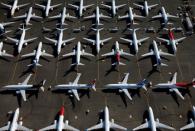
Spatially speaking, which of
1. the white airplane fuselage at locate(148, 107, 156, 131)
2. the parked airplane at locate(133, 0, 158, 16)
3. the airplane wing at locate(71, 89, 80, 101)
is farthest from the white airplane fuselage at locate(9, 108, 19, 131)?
the parked airplane at locate(133, 0, 158, 16)

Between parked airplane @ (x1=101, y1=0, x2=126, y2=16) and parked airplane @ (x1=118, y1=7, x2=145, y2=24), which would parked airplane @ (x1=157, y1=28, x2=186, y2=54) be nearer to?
parked airplane @ (x1=118, y1=7, x2=145, y2=24)

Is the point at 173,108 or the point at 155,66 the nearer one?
the point at 173,108

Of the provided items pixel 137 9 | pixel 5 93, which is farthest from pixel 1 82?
pixel 137 9

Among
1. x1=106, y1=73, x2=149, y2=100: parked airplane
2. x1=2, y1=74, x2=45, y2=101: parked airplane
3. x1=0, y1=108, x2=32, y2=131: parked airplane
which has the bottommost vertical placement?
x1=0, y1=108, x2=32, y2=131: parked airplane

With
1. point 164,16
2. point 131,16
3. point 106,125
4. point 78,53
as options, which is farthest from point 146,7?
point 106,125

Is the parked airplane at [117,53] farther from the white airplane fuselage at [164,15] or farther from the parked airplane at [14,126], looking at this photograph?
the parked airplane at [14,126]

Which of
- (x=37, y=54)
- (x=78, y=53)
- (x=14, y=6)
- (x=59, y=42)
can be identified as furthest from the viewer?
(x=14, y=6)

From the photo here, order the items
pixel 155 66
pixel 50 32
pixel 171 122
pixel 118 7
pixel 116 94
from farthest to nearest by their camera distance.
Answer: pixel 118 7
pixel 50 32
pixel 155 66
pixel 116 94
pixel 171 122

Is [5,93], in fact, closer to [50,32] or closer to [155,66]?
[50,32]

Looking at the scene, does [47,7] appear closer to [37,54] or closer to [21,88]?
[37,54]

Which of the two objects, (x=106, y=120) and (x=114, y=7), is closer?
(x=106, y=120)

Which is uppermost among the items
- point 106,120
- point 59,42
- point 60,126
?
point 59,42
